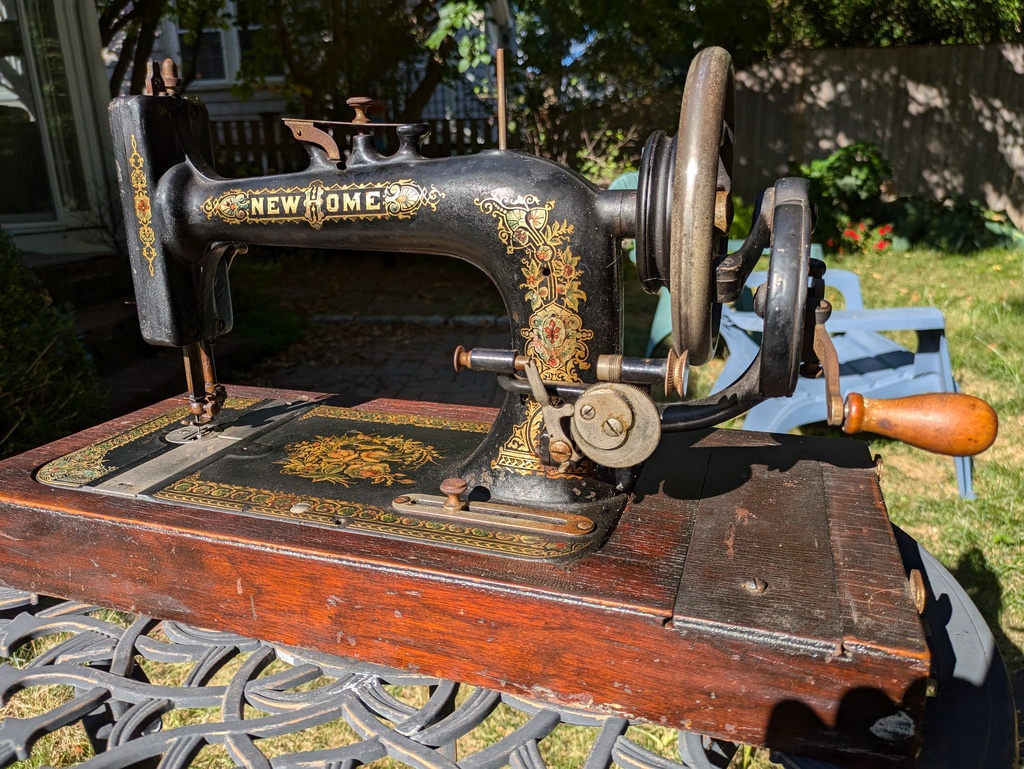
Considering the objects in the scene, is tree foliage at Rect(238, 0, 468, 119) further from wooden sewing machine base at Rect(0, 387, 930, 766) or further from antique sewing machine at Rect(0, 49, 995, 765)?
wooden sewing machine base at Rect(0, 387, 930, 766)

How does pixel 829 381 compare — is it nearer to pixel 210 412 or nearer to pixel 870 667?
pixel 870 667

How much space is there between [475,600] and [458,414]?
751 millimetres

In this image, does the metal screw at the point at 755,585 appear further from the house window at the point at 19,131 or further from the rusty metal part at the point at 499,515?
the house window at the point at 19,131

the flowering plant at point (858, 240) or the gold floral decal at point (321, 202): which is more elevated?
the gold floral decal at point (321, 202)

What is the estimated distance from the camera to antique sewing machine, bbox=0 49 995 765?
1.10m

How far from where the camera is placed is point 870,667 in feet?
3.41

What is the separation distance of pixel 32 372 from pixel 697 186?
8.47ft

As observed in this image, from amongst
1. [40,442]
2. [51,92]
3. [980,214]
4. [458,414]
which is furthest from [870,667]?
[980,214]

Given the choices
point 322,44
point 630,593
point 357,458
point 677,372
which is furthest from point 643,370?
point 322,44

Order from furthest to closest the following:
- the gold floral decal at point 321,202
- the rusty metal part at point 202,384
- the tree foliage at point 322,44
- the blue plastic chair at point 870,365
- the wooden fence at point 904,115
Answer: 1. the wooden fence at point 904,115
2. the tree foliage at point 322,44
3. the blue plastic chair at point 870,365
4. the rusty metal part at point 202,384
5. the gold floral decal at point 321,202

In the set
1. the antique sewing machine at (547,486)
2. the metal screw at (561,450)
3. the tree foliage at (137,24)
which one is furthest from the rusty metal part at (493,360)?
the tree foliage at (137,24)

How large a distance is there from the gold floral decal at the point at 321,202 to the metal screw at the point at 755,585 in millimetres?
806

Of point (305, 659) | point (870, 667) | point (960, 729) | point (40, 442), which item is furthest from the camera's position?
point (40, 442)

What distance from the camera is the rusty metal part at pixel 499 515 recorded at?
4.42 ft
